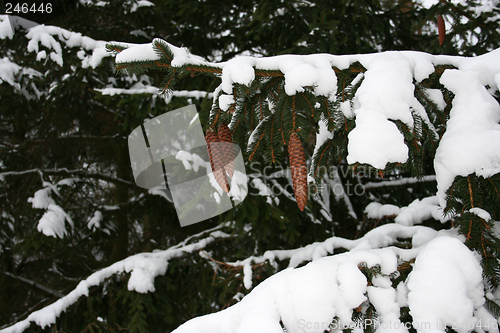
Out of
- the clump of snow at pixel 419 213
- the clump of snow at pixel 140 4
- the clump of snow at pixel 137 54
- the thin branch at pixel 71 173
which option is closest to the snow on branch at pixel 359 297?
the clump of snow at pixel 137 54

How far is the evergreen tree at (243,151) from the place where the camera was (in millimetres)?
1173

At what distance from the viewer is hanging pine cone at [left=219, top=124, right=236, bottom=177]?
1272mm

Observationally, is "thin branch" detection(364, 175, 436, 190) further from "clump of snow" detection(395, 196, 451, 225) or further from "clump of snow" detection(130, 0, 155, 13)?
"clump of snow" detection(130, 0, 155, 13)

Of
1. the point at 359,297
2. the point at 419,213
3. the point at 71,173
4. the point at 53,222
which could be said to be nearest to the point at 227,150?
the point at 359,297

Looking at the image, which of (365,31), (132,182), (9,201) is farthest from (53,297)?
(365,31)

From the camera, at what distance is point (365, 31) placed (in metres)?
3.52

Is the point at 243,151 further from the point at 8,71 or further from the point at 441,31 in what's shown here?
the point at 8,71

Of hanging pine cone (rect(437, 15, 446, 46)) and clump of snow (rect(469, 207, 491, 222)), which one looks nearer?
clump of snow (rect(469, 207, 491, 222))

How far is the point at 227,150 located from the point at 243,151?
1.53 m

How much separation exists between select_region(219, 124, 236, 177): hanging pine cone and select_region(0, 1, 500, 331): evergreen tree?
18 mm

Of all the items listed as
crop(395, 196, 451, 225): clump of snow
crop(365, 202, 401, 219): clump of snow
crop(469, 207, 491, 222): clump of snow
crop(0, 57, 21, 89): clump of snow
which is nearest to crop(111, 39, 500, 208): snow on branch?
crop(469, 207, 491, 222): clump of snow

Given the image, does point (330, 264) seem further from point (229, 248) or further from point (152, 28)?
point (152, 28)

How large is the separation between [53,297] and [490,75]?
18.8ft

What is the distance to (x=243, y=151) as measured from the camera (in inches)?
111
